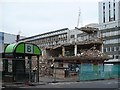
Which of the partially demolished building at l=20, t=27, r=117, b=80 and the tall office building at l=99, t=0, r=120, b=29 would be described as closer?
the partially demolished building at l=20, t=27, r=117, b=80

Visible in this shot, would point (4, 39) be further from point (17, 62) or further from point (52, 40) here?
point (52, 40)

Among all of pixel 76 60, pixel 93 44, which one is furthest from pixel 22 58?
pixel 93 44

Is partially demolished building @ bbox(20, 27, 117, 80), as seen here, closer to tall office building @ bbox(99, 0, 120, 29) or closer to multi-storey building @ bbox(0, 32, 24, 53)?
multi-storey building @ bbox(0, 32, 24, 53)

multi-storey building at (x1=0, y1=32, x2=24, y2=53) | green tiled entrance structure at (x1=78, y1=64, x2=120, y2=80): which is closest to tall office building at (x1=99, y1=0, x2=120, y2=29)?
multi-storey building at (x1=0, y1=32, x2=24, y2=53)

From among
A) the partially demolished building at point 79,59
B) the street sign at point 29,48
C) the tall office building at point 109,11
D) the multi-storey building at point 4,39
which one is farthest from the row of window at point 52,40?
the street sign at point 29,48

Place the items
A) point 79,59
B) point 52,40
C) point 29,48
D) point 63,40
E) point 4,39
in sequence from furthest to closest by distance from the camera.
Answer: point 52,40 < point 63,40 < point 4,39 < point 79,59 < point 29,48

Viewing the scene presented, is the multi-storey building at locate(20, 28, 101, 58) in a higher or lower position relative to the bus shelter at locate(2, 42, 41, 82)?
higher

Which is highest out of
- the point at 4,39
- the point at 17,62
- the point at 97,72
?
the point at 4,39

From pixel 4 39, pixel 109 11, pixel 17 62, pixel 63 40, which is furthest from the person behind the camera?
pixel 109 11

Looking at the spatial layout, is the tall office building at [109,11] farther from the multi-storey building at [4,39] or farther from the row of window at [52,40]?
the multi-storey building at [4,39]

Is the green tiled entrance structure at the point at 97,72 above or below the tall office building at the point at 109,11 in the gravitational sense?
below

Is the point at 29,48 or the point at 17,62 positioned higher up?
the point at 29,48

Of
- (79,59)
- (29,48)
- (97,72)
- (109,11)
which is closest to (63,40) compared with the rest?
(109,11)

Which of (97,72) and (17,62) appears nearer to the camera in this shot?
(17,62)
